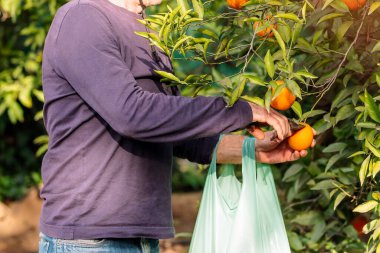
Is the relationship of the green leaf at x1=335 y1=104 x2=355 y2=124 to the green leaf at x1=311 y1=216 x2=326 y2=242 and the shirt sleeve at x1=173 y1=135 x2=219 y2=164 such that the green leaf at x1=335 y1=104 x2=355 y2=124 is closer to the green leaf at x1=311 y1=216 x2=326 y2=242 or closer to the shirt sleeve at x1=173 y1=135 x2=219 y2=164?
the shirt sleeve at x1=173 y1=135 x2=219 y2=164

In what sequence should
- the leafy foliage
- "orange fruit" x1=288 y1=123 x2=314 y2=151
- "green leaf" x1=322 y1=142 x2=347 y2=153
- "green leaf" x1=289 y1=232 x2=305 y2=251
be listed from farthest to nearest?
the leafy foliage → "green leaf" x1=289 y1=232 x2=305 y2=251 → "green leaf" x1=322 y1=142 x2=347 y2=153 → "orange fruit" x1=288 y1=123 x2=314 y2=151

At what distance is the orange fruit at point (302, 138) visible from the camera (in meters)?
2.39

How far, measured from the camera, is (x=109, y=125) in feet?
7.54

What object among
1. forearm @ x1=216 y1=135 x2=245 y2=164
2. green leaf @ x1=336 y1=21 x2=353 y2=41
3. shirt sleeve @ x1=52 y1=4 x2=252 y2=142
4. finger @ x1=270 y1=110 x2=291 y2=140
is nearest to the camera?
shirt sleeve @ x1=52 y1=4 x2=252 y2=142

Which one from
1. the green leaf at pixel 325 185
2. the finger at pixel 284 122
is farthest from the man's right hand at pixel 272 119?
the green leaf at pixel 325 185

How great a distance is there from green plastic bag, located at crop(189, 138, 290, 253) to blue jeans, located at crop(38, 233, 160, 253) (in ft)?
0.72

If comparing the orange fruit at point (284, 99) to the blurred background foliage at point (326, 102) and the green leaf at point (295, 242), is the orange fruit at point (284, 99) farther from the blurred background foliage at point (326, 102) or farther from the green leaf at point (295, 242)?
the green leaf at point (295, 242)

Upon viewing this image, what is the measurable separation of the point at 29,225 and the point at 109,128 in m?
4.98

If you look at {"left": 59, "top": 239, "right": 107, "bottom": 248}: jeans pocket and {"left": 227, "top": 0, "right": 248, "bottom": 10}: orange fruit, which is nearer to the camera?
{"left": 59, "top": 239, "right": 107, "bottom": 248}: jeans pocket

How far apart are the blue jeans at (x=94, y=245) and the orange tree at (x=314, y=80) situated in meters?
0.47

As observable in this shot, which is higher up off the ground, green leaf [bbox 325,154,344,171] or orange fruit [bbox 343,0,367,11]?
orange fruit [bbox 343,0,367,11]

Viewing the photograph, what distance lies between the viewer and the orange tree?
7.77 ft

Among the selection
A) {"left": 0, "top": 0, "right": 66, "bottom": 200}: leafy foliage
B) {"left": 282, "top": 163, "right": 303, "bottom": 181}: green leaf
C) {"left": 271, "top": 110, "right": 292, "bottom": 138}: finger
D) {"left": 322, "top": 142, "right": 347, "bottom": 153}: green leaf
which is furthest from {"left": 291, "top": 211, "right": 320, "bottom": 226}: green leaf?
{"left": 0, "top": 0, "right": 66, "bottom": 200}: leafy foliage

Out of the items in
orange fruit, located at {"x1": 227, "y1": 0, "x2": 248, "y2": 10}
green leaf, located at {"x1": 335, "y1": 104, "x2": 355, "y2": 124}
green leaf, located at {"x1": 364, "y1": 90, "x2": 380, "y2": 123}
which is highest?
orange fruit, located at {"x1": 227, "y1": 0, "x2": 248, "y2": 10}
